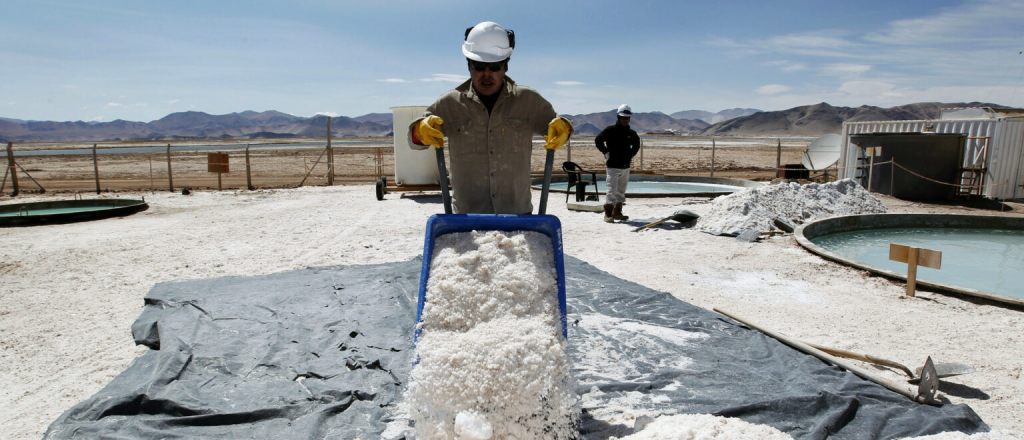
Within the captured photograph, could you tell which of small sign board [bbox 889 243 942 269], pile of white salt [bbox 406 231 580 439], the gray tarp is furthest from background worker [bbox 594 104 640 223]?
pile of white salt [bbox 406 231 580 439]

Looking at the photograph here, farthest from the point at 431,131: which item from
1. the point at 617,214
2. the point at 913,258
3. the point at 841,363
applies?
the point at 617,214

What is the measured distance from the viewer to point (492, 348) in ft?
7.25

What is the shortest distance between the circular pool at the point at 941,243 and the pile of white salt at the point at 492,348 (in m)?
4.26

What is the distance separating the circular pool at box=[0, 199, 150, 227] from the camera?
8.40 m

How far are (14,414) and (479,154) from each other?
106 inches

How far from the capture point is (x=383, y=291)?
4.58 meters

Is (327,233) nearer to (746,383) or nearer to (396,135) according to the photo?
(396,135)

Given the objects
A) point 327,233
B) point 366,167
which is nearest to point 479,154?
point 327,233

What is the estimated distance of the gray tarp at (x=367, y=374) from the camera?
8.55ft

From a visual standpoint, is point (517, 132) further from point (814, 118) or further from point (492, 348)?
point (814, 118)

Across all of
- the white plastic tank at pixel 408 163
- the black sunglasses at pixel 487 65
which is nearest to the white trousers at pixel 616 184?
the white plastic tank at pixel 408 163

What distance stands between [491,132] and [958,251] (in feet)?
23.5

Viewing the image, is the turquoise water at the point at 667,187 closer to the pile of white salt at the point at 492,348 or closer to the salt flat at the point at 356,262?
the salt flat at the point at 356,262

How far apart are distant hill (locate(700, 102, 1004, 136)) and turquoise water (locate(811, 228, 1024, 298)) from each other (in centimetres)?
11452
